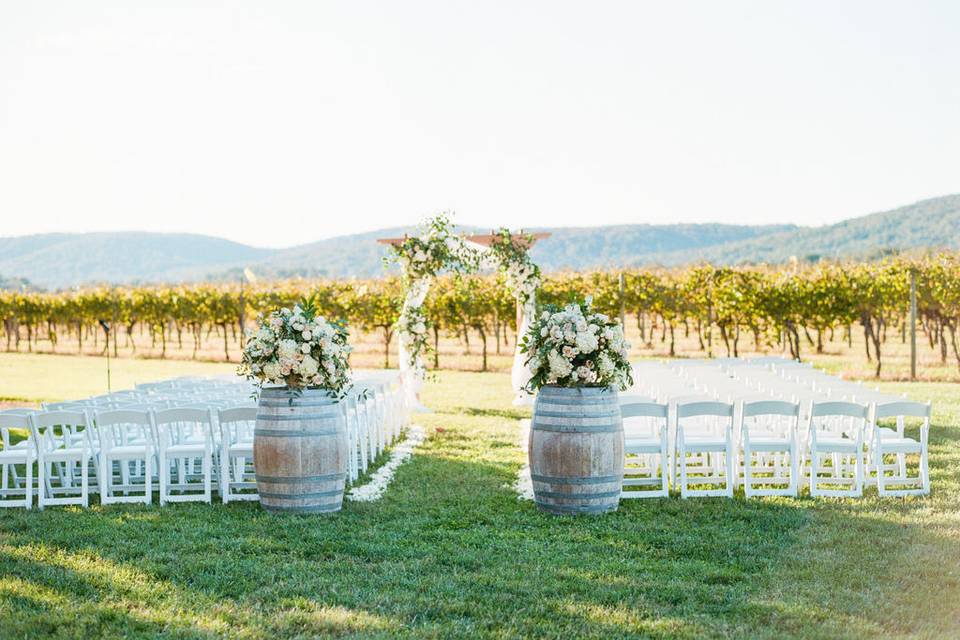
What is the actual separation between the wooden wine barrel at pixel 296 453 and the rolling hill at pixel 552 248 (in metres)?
33.1

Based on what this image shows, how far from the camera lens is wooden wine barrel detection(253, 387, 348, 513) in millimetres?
7223

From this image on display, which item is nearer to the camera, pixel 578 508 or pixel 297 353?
pixel 578 508

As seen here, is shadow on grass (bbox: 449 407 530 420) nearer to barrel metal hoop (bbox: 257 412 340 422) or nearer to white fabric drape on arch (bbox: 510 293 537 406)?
white fabric drape on arch (bbox: 510 293 537 406)

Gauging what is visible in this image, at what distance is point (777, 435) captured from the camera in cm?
905

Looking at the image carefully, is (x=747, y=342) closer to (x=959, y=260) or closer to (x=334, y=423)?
(x=959, y=260)

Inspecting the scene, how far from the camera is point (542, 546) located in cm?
624

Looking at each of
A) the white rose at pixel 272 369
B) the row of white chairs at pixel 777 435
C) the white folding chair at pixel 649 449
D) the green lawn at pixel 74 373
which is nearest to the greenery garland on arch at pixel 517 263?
the row of white chairs at pixel 777 435

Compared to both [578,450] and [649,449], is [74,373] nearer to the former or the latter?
[649,449]

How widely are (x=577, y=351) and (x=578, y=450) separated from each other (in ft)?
2.37

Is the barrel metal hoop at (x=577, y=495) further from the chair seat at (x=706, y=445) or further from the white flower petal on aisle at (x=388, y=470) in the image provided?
the white flower petal on aisle at (x=388, y=470)

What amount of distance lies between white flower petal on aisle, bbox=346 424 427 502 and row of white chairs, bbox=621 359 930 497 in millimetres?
2185

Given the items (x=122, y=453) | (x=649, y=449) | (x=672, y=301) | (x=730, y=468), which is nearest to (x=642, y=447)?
(x=649, y=449)

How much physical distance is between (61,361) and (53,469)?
22.0 meters

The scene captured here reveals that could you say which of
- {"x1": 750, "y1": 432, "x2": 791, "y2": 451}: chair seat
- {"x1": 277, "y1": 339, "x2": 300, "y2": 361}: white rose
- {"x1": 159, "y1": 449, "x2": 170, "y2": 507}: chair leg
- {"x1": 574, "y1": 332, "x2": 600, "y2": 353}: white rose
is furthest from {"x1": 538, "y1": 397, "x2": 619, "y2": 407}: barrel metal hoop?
{"x1": 159, "y1": 449, "x2": 170, "y2": 507}: chair leg
